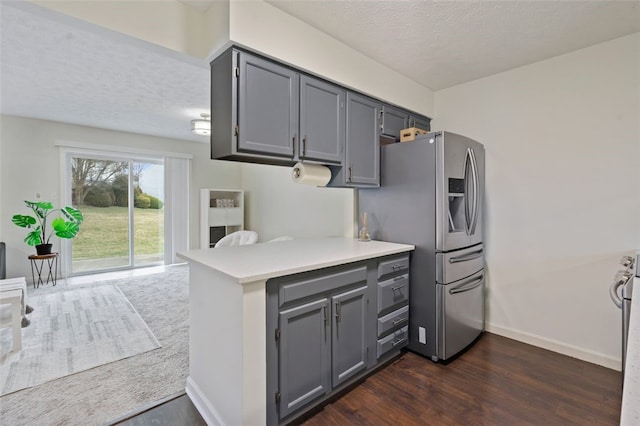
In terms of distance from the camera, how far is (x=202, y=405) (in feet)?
5.86

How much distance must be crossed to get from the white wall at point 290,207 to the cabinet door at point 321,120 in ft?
2.53

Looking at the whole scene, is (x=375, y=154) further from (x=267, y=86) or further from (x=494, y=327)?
(x=494, y=327)

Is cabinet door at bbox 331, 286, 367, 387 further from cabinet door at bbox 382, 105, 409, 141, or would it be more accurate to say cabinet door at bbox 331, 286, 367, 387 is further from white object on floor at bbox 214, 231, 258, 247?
white object on floor at bbox 214, 231, 258, 247

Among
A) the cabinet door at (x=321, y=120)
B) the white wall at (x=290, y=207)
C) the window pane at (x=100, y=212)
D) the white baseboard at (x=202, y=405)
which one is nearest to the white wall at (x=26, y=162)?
the window pane at (x=100, y=212)

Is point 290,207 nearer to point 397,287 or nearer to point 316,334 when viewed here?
point 397,287

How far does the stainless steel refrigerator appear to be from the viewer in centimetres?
233

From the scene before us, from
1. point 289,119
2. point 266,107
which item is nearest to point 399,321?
point 289,119

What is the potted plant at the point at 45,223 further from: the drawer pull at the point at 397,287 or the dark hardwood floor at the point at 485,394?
the drawer pull at the point at 397,287

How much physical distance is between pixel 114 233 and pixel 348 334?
513 centimetres

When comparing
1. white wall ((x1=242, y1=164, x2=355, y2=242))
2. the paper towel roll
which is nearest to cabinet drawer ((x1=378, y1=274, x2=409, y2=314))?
white wall ((x1=242, y1=164, x2=355, y2=242))

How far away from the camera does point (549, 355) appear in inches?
97.7

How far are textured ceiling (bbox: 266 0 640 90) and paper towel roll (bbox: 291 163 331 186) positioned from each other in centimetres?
100

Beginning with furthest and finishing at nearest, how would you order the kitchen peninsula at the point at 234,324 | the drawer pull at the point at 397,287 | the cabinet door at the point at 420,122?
the cabinet door at the point at 420,122 < the drawer pull at the point at 397,287 < the kitchen peninsula at the point at 234,324

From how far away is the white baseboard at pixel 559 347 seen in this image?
229 cm
